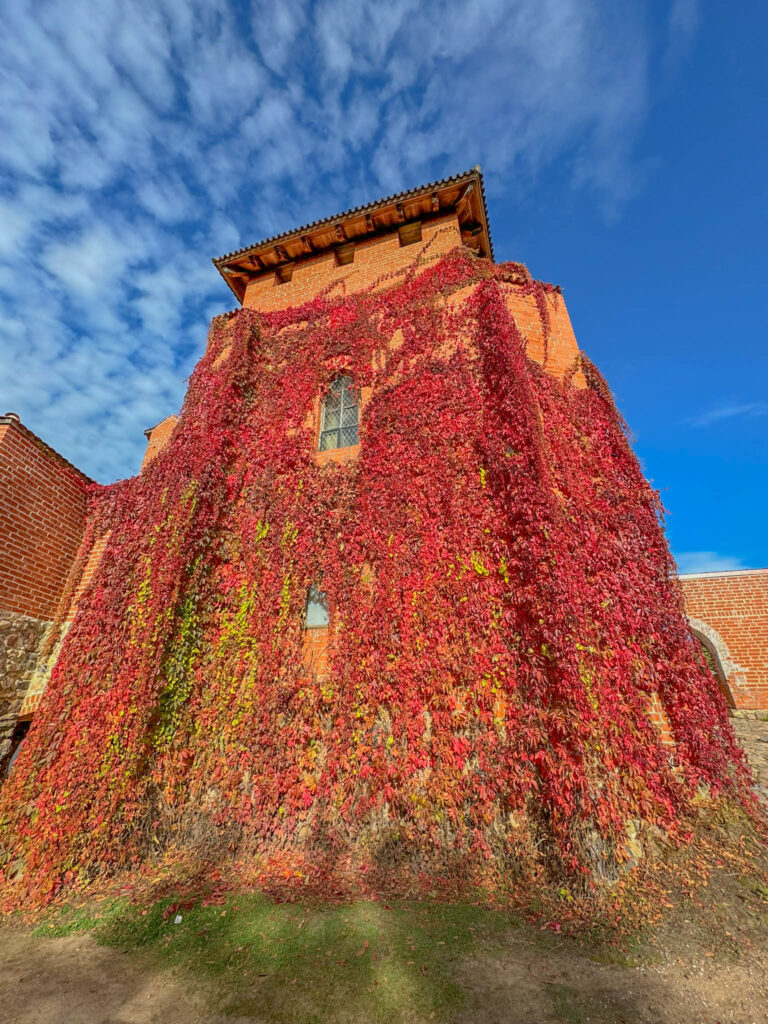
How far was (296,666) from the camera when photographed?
17.5ft

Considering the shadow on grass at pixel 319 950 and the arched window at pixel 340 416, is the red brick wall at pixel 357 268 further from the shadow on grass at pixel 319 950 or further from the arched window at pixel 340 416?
the shadow on grass at pixel 319 950

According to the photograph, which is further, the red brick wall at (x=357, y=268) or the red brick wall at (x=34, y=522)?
the red brick wall at (x=357, y=268)

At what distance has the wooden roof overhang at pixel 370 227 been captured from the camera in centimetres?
812

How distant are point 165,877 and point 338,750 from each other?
2.15 metres

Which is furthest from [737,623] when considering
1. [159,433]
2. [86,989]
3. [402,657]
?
[159,433]

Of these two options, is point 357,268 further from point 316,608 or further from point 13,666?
point 13,666

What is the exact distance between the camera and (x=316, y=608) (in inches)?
228

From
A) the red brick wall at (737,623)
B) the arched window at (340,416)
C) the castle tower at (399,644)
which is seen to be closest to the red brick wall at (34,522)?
the castle tower at (399,644)

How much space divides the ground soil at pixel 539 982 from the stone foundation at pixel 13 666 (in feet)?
11.7

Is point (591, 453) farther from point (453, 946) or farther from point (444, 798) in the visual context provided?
point (453, 946)

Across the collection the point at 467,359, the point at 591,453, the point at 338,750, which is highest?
the point at 467,359

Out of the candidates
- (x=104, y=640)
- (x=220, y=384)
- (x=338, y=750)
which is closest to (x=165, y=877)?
(x=338, y=750)

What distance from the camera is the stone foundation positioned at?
20.1ft

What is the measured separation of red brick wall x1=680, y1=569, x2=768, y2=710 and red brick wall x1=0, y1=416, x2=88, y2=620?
15891 mm
